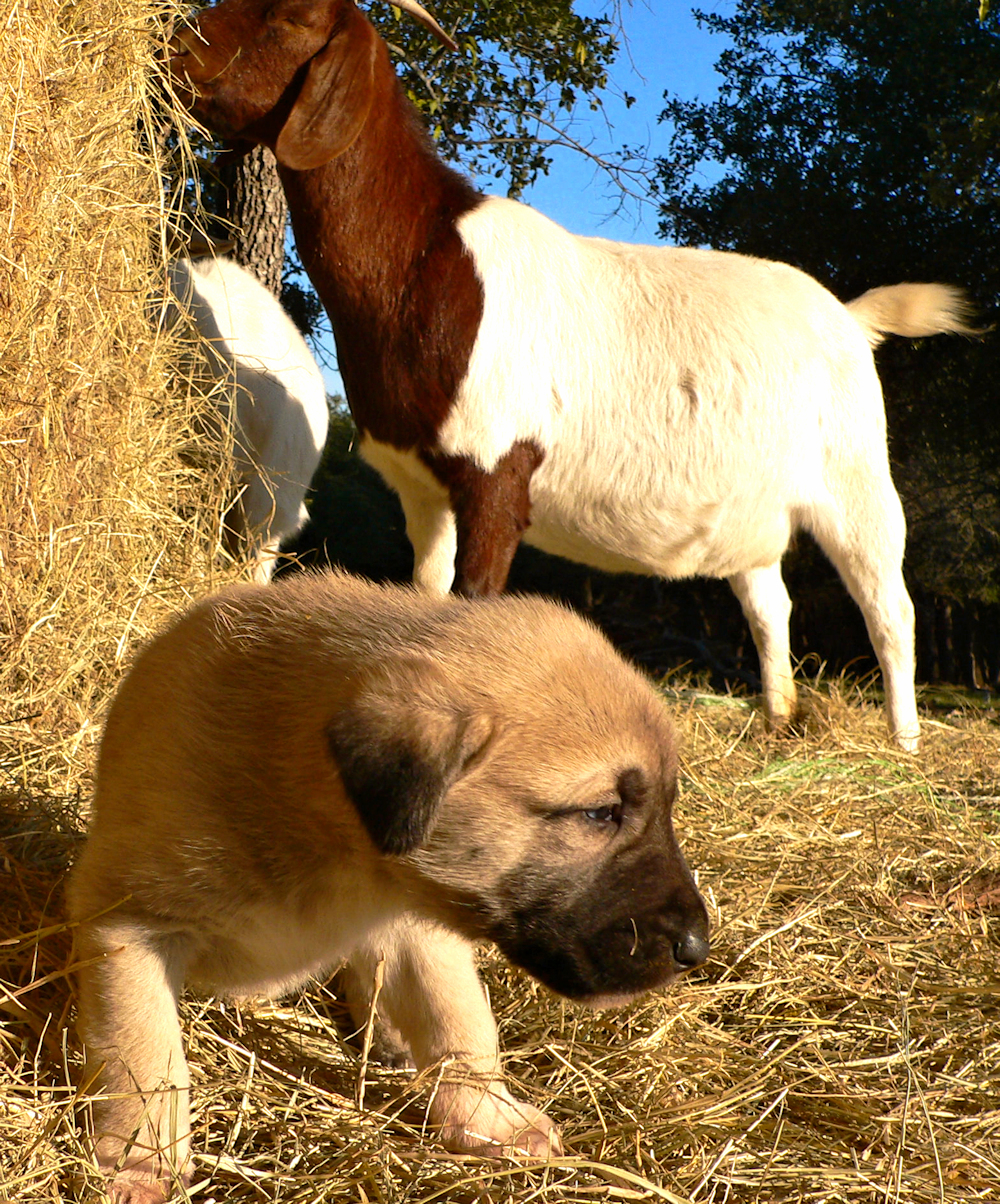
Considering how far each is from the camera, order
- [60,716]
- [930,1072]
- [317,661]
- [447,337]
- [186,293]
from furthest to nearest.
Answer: [186,293]
[447,337]
[60,716]
[930,1072]
[317,661]

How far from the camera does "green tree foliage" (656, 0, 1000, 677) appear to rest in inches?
402

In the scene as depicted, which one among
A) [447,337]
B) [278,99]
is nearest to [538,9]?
[278,99]

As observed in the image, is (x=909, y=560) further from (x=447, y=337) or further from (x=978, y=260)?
(x=447, y=337)

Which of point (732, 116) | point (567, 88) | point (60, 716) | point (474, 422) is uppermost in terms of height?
point (732, 116)

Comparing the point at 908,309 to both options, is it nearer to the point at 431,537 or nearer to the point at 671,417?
the point at 671,417

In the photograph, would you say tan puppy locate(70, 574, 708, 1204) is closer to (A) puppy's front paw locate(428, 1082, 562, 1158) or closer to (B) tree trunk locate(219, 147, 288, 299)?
(A) puppy's front paw locate(428, 1082, 562, 1158)

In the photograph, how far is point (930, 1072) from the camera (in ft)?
7.92

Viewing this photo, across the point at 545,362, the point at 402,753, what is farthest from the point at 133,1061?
the point at 545,362

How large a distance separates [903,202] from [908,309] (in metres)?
6.36

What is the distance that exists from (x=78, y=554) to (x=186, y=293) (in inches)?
88.8

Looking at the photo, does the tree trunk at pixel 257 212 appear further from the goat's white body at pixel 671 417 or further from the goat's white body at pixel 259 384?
the goat's white body at pixel 671 417

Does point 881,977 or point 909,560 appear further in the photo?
point 909,560

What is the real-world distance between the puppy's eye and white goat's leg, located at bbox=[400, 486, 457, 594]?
7.91 feet

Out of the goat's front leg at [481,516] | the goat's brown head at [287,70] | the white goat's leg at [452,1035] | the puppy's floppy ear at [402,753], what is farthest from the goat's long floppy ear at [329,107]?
the white goat's leg at [452,1035]
